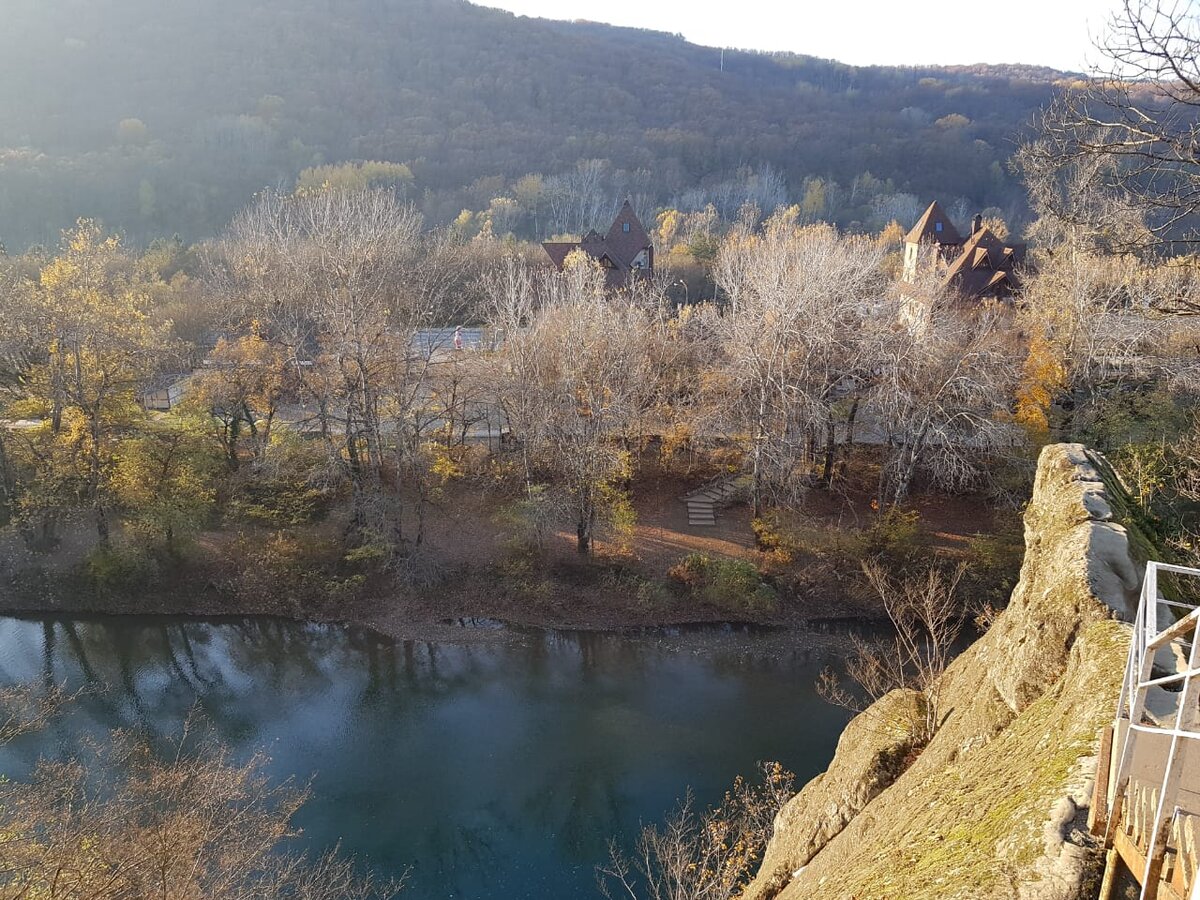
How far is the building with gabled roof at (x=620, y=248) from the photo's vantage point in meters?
39.2

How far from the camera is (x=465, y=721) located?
693 inches

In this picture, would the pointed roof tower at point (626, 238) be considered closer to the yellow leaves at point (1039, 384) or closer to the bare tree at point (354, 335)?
the bare tree at point (354, 335)

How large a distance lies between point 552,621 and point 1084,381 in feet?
55.1

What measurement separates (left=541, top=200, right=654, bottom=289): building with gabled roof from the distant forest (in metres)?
23.1

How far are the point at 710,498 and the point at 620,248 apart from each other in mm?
19148

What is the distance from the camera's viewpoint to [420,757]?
1644cm

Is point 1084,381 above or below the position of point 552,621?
above

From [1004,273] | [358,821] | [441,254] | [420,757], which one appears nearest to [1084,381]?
[1004,273]

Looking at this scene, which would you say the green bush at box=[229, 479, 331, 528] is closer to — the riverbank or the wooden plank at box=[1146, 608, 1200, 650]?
the riverbank

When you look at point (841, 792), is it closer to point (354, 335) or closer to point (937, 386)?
point (937, 386)

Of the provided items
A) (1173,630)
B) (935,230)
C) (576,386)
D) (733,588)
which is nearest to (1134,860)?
(1173,630)

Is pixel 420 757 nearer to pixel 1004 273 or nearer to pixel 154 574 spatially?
pixel 154 574

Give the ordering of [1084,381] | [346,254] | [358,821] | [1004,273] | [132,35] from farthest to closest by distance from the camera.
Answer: [132,35], [1004,273], [1084,381], [346,254], [358,821]

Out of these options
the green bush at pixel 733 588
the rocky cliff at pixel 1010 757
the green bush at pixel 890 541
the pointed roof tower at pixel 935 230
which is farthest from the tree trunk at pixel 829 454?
the pointed roof tower at pixel 935 230
